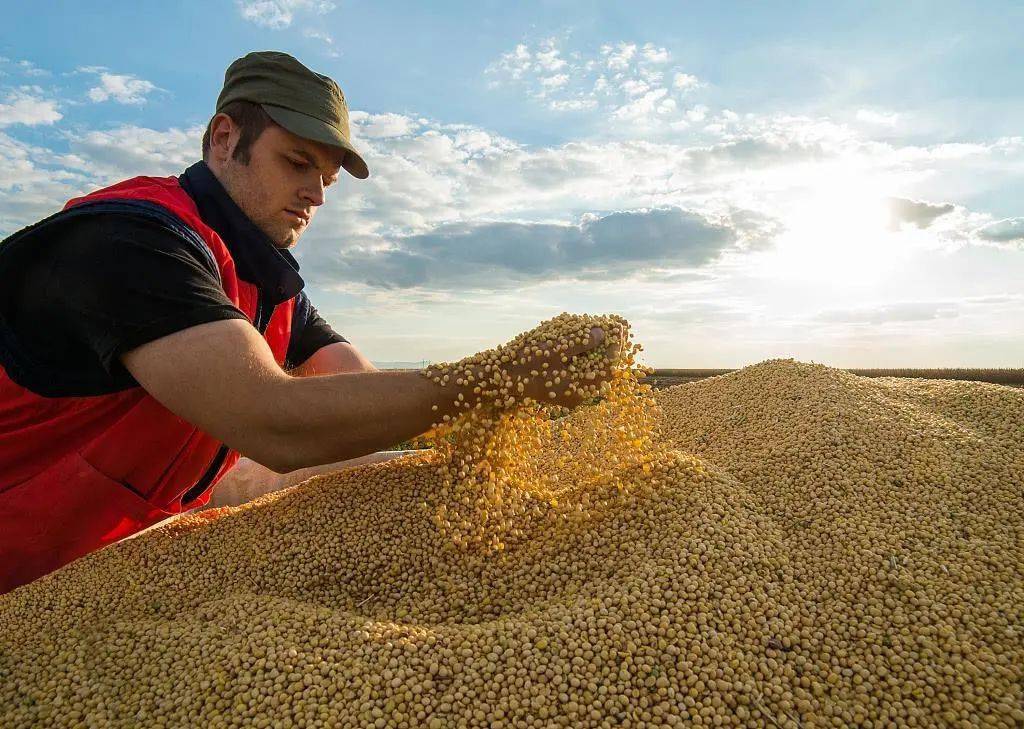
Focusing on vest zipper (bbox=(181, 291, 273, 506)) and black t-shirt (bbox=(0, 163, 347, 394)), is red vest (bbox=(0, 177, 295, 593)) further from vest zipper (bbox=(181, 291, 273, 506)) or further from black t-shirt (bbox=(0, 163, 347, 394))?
vest zipper (bbox=(181, 291, 273, 506))

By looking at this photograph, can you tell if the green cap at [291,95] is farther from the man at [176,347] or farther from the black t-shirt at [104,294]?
the black t-shirt at [104,294]

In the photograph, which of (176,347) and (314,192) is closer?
(176,347)

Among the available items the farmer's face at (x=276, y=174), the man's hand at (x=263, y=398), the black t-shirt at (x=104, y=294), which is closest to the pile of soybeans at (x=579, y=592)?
the man's hand at (x=263, y=398)

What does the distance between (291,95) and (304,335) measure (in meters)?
1.38

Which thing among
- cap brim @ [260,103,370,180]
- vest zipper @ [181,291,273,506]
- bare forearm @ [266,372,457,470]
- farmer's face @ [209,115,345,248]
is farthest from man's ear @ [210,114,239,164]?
bare forearm @ [266,372,457,470]

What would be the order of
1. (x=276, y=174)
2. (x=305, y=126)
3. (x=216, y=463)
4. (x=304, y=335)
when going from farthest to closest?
(x=304, y=335), (x=216, y=463), (x=276, y=174), (x=305, y=126)

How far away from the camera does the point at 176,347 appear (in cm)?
174

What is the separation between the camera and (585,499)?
223cm

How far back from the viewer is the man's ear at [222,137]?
2.33 metres

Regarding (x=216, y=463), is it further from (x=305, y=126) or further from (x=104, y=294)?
(x=305, y=126)

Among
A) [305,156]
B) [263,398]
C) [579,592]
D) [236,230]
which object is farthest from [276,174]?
[579,592]

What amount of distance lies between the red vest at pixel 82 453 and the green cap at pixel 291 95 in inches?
16.3

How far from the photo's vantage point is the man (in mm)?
1771

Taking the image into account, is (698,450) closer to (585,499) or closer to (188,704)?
(585,499)
